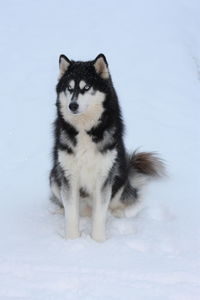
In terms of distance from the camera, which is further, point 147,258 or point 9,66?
point 9,66

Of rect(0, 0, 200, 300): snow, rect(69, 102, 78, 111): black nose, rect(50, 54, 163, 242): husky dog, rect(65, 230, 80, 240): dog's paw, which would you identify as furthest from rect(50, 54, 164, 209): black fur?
rect(0, 0, 200, 300): snow

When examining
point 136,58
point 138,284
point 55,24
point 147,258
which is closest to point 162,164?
point 147,258

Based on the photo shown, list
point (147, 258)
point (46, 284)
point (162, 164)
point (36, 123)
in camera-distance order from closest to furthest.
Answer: point (46, 284), point (147, 258), point (162, 164), point (36, 123)

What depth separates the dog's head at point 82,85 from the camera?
3.87 m

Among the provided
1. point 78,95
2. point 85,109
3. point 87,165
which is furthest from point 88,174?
point 78,95

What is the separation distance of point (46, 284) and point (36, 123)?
142 inches

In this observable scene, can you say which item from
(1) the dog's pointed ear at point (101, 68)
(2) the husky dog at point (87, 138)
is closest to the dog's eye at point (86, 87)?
(2) the husky dog at point (87, 138)

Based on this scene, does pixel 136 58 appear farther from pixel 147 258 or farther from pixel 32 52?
pixel 147 258

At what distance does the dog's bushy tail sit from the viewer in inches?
199

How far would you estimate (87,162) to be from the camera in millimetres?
4070

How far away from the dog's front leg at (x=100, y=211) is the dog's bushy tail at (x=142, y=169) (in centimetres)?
79

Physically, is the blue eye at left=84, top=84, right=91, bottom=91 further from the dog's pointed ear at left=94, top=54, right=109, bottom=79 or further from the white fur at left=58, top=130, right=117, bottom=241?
the white fur at left=58, top=130, right=117, bottom=241

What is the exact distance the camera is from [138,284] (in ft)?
11.4

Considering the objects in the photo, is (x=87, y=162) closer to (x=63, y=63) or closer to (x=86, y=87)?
(x=86, y=87)
